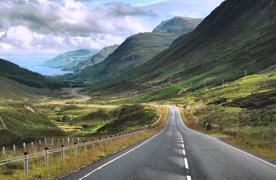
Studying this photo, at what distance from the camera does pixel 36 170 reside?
21891 mm

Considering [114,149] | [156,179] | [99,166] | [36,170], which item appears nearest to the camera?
[156,179]

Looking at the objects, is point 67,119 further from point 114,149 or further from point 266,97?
point 114,149

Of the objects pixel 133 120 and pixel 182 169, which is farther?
A: pixel 133 120

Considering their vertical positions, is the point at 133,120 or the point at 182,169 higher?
the point at 133,120

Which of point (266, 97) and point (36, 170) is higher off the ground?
point (266, 97)

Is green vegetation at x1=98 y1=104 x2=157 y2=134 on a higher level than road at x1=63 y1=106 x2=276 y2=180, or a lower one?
higher

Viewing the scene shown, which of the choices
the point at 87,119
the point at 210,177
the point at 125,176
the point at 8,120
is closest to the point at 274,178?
the point at 210,177

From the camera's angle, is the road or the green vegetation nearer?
the road

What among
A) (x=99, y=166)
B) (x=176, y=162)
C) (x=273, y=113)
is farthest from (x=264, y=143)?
(x=273, y=113)

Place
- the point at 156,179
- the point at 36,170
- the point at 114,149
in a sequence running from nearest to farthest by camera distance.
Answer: the point at 156,179 → the point at 36,170 → the point at 114,149

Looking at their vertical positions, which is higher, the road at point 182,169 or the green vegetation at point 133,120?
the green vegetation at point 133,120

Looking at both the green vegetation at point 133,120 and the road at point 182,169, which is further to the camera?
the green vegetation at point 133,120

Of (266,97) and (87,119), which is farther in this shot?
(87,119)

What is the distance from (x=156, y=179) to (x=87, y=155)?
11823 millimetres
